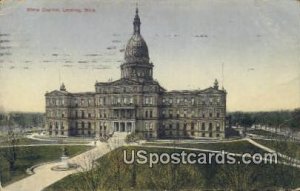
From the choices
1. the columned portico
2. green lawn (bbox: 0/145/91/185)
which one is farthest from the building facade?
green lawn (bbox: 0/145/91/185)

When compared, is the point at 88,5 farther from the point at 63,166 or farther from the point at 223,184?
the point at 223,184

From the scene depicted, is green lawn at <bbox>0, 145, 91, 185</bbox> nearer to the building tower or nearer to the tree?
the tree

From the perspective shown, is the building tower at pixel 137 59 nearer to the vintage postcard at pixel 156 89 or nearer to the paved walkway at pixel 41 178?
the vintage postcard at pixel 156 89

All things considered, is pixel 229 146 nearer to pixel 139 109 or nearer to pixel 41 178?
pixel 139 109

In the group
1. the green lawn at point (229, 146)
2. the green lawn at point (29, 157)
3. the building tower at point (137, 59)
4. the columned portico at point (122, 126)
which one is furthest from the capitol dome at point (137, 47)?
the green lawn at point (29, 157)

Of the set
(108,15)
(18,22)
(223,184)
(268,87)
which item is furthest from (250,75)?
(18,22)

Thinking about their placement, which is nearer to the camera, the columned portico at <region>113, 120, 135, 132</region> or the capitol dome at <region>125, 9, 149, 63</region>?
the capitol dome at <region>125, 9, 149, 63</region>

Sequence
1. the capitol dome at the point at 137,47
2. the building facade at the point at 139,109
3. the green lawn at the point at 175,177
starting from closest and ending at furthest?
the capitol dome at the point at 137,47 → the green lawn at the point at 175,177 → the building facade at the point at 139,109
